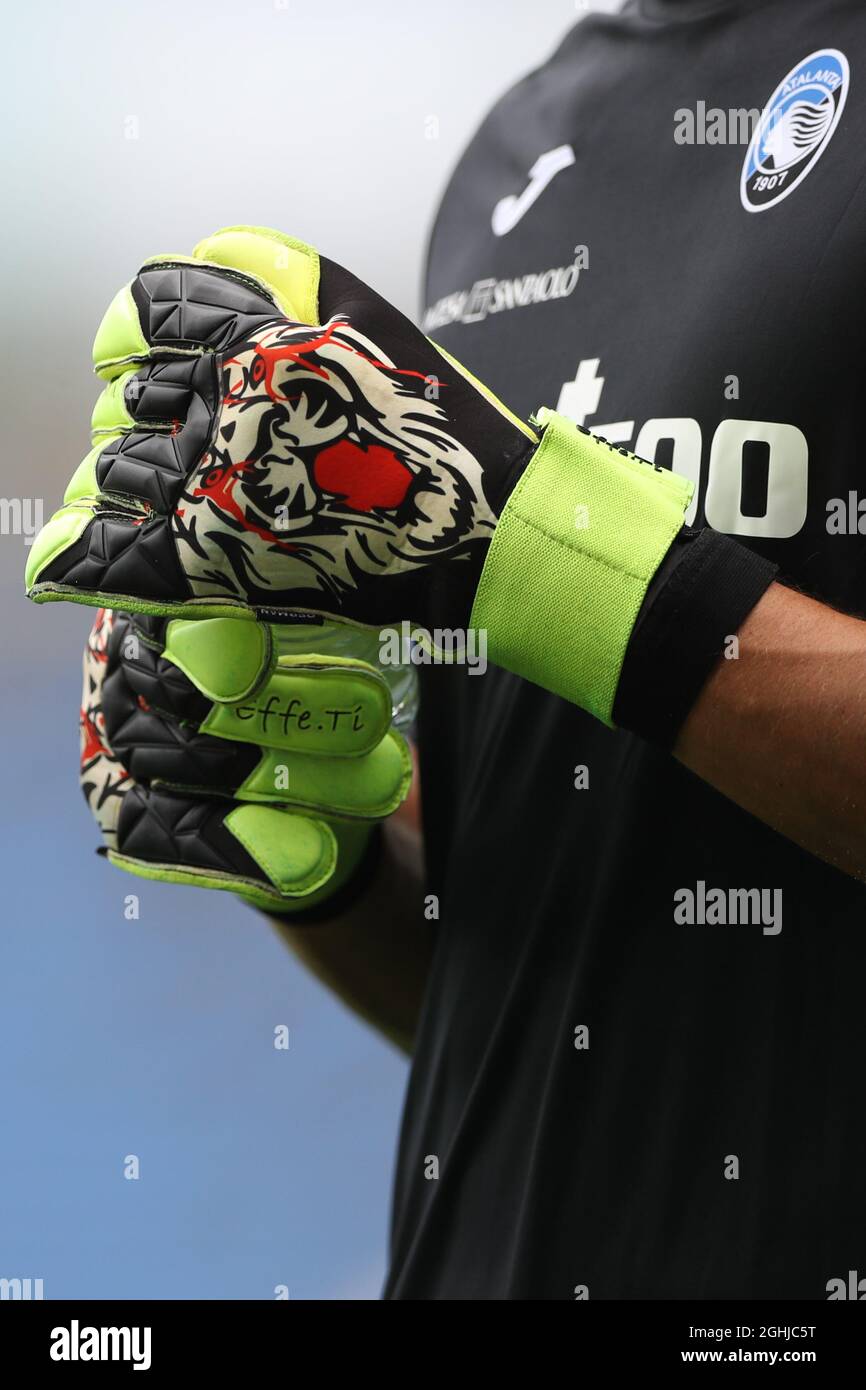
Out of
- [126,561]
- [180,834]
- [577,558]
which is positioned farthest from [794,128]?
[180,834]

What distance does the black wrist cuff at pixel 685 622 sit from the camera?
0.48 meters

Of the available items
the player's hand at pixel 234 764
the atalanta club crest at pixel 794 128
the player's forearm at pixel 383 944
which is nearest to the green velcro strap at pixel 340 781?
the player's hand at pixel 234 764

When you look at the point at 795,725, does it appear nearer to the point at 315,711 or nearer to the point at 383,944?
the point at 315,711

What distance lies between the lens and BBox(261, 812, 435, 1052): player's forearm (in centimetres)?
87

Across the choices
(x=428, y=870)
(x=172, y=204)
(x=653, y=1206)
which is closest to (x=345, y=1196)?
(x=428, y=870)

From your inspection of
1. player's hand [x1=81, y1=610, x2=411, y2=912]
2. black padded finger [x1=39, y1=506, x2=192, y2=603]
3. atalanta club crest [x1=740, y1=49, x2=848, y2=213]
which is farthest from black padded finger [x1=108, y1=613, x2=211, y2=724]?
→ atalanta club crest [x1=740, y1=49, x2=848, y2=213]

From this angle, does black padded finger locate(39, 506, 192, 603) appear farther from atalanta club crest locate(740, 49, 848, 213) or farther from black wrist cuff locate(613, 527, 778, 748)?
atalanta club crest locate(740, 49, 848, 213)

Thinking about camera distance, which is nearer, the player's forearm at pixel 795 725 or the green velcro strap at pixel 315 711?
the player's forearm at pixel 795 725

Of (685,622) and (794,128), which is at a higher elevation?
(794,128)

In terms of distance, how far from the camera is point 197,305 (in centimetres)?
54

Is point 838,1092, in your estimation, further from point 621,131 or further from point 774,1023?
point 621,131

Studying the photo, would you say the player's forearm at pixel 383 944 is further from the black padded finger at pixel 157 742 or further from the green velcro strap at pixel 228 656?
the green velcro strap at pixel 228 656

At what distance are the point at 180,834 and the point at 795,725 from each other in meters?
0.39

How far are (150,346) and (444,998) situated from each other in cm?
42
